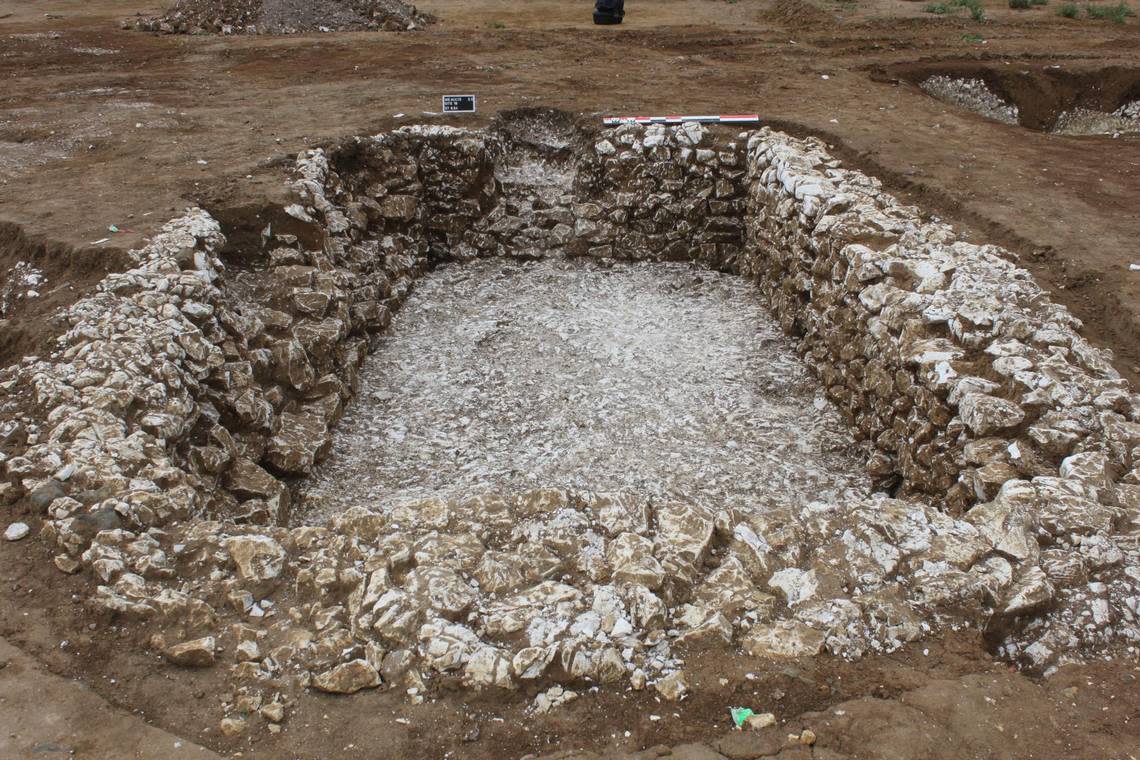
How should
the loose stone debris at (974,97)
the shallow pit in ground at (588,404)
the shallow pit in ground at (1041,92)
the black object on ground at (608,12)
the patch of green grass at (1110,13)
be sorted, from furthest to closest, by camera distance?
the black object on ground at (608,12)
the patch of green grass at (1110,13)
the loose stone debris at (974,97)
the shallow pit in ground at (1041,92)
the shallow pit in ground at (588,404)

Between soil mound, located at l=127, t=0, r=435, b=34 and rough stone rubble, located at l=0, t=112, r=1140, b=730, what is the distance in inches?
356

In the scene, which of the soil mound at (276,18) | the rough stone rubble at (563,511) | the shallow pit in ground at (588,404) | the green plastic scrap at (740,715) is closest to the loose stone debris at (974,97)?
the shallow pit in ground at (588,404)

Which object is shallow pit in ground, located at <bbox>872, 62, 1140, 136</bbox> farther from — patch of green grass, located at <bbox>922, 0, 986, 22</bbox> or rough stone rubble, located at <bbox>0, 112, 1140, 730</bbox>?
rough stone rubble, located at <bbox>0, 112, 1140, 730</bbox>

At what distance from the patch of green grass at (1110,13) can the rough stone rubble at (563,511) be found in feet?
37.0

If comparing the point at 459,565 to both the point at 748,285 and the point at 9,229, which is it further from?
the point at 748,285

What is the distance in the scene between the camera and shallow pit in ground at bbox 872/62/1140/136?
11.1 metres

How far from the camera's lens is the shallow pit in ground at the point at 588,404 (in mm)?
5723

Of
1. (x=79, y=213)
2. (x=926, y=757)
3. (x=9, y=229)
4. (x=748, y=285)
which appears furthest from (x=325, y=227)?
(x=926, y=757)

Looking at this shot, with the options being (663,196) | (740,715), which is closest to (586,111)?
(663,196)

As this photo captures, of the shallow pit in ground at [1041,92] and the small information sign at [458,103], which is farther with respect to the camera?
the shallow pit in ground at [1041,92]

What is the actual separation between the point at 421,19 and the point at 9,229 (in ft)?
34.4

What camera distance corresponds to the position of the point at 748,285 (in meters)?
9.05

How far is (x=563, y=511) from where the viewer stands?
3984mm

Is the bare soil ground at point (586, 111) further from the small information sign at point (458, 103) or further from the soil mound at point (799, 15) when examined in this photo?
the small information sign at point (458, 103)
